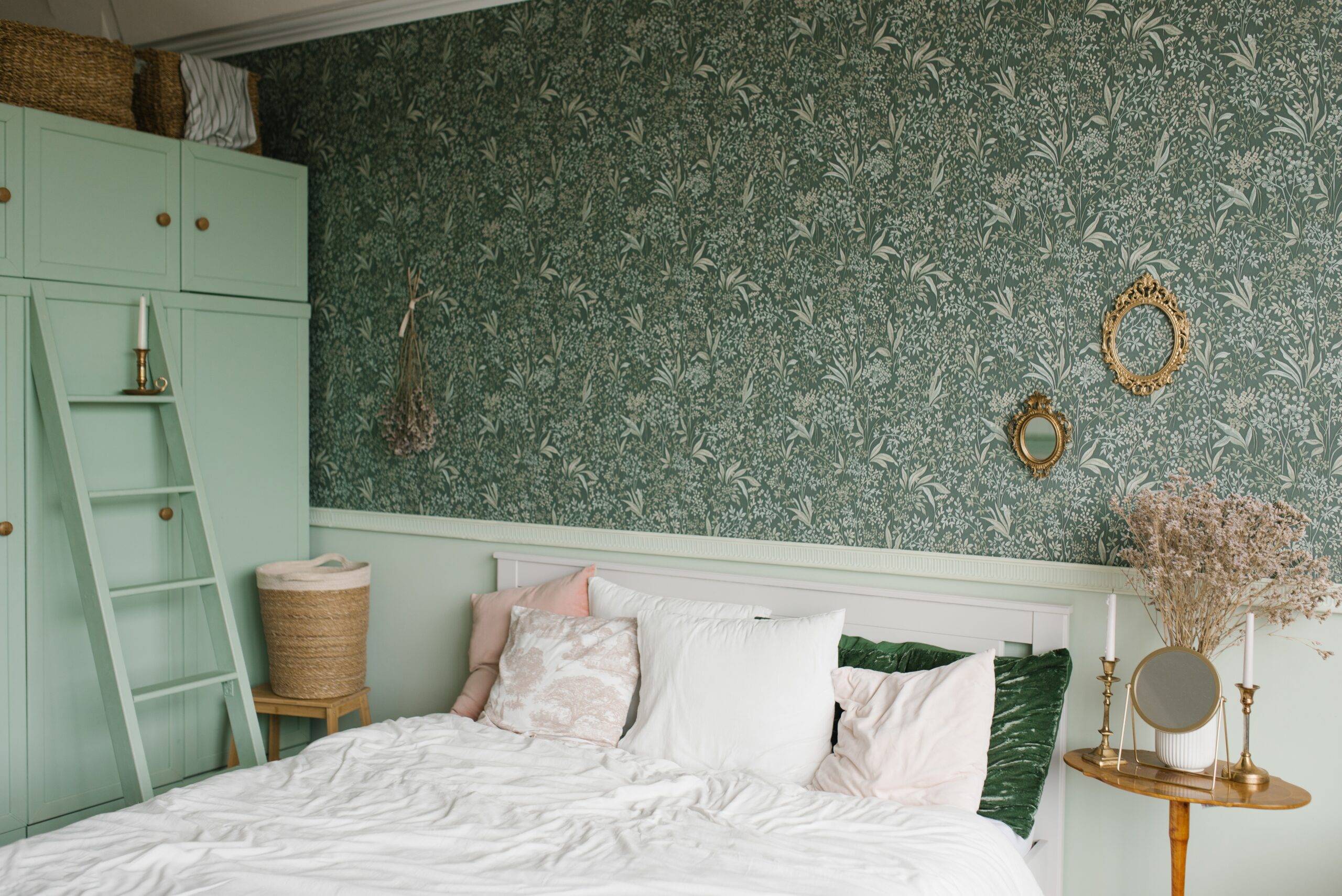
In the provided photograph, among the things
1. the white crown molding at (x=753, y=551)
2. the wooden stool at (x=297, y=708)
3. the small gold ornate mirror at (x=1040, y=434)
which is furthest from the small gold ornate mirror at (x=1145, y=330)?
the wooden stool at (x=297, y=708)

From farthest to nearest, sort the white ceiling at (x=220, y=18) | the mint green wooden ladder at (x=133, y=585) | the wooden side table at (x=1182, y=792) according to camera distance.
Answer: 1. the white ceiling at (x=220, y=18)
2. the mint green wooden ladder at (x=133, y=585)
3. the wooden side table at (x=1182, y=792)

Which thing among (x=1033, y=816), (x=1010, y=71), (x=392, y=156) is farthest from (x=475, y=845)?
(x=392, y=156)

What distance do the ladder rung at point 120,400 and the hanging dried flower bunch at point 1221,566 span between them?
2.75m

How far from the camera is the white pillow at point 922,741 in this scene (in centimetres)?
235

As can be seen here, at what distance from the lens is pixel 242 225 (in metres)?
3.54

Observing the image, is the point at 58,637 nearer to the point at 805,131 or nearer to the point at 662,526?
the point at 662,526

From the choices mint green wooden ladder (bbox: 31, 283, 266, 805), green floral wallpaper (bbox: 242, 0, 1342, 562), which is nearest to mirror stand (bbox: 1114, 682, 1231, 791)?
green floral wallpaper (bbox: 242, 0, 1342, 562)

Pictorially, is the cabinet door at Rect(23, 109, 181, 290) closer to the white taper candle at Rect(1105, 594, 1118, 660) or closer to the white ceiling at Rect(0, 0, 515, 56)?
the white ceiling at Rect(0, 0, 515, 56)

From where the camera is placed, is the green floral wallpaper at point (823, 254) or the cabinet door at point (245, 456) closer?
the green floral wallpaper at point (823, 254)

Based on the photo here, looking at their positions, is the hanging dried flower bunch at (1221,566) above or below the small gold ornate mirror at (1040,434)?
below

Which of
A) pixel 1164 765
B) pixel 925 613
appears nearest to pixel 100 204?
pixel 925 613

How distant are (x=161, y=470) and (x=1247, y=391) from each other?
3.10m

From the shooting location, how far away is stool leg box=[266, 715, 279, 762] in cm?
358

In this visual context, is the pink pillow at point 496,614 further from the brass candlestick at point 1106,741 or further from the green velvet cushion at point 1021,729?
the brass candlestick at point 1106,741
